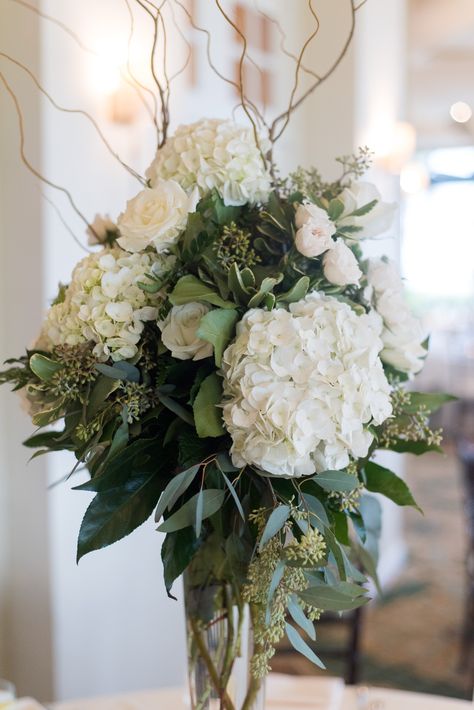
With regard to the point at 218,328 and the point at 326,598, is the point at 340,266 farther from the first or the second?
the point at 326,598

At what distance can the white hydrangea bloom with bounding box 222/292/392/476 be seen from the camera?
83cm

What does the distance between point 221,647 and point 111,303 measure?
463mm

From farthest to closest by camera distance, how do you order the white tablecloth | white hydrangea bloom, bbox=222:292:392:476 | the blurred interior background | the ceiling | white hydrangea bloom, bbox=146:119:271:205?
the ceiling → the blurred interior background → the white tablecloth → white hydrangea bloom, bbox=146:119:271:205 → white hydrangea bloom, bbox=222:292:392:476

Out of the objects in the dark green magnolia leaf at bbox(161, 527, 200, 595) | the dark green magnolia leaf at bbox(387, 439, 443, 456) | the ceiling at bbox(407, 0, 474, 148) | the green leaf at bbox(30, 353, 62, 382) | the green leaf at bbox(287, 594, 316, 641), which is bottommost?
the green leaf at bbox(287, 594, 316, 641)

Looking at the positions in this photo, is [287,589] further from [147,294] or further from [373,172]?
[373,172]

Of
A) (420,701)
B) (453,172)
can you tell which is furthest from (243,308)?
(453,172)

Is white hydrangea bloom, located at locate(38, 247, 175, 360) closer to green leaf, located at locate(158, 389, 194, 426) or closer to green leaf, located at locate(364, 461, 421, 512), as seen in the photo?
green leaf, located at locate(158, 389, 194, 426)

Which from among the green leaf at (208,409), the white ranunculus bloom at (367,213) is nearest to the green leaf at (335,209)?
the white ranunculus bloom at (367,213)

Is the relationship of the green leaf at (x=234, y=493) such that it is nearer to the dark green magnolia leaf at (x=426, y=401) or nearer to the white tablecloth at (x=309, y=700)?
the dark green magnolia leaf at (x=426, y=401)

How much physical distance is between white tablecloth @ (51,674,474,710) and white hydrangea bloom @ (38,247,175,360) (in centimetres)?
86

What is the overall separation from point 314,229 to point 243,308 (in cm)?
12

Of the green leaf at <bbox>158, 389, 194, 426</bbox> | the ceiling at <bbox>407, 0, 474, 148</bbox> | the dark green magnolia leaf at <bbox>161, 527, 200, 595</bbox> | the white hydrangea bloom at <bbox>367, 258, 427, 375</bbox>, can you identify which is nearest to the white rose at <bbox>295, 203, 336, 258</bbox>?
the white hydrangea bloom at <bbox>367, 258, 427, 375</bbox>

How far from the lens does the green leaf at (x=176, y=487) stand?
2.79 feet

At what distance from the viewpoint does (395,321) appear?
0.99 metres
